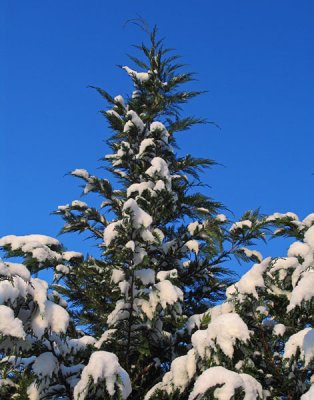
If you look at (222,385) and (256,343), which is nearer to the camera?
(222,385)

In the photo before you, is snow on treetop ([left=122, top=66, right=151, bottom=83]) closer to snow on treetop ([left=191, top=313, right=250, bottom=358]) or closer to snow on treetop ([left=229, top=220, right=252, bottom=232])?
snow on treetop ([left=229, top=220, right=252, bottom=232])

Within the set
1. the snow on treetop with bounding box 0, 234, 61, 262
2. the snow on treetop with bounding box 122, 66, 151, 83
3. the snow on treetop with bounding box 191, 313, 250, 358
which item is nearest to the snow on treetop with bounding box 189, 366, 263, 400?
the snow on treetop with bounding box 191, 313, 250, 358

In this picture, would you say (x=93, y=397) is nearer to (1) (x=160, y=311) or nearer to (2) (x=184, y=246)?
(1) (x=160, y=311)

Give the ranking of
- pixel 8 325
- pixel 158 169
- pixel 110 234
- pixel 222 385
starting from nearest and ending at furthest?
pixel 222 385 < pixel 8 325 < pixel 110 234 < pixel 158 169

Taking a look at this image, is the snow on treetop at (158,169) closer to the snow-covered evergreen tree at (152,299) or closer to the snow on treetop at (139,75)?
the snow-covered evergreen tree at (152,299)

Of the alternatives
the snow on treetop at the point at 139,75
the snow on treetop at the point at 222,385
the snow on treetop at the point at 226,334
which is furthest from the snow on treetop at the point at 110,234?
the snow on treetop at the point at 139,75

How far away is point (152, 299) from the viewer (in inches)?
223

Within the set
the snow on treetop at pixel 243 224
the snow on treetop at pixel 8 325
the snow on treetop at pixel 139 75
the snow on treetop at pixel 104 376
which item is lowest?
the snow on treetop at pixel 104 376

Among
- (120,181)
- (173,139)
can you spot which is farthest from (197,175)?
(120,181)

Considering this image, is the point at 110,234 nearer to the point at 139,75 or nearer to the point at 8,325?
the point at 8,325

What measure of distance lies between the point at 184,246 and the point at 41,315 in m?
4.59

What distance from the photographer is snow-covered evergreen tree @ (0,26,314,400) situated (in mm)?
4027

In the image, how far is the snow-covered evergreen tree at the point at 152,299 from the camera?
4027mm

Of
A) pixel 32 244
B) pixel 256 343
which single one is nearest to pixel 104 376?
pixel 256 343
